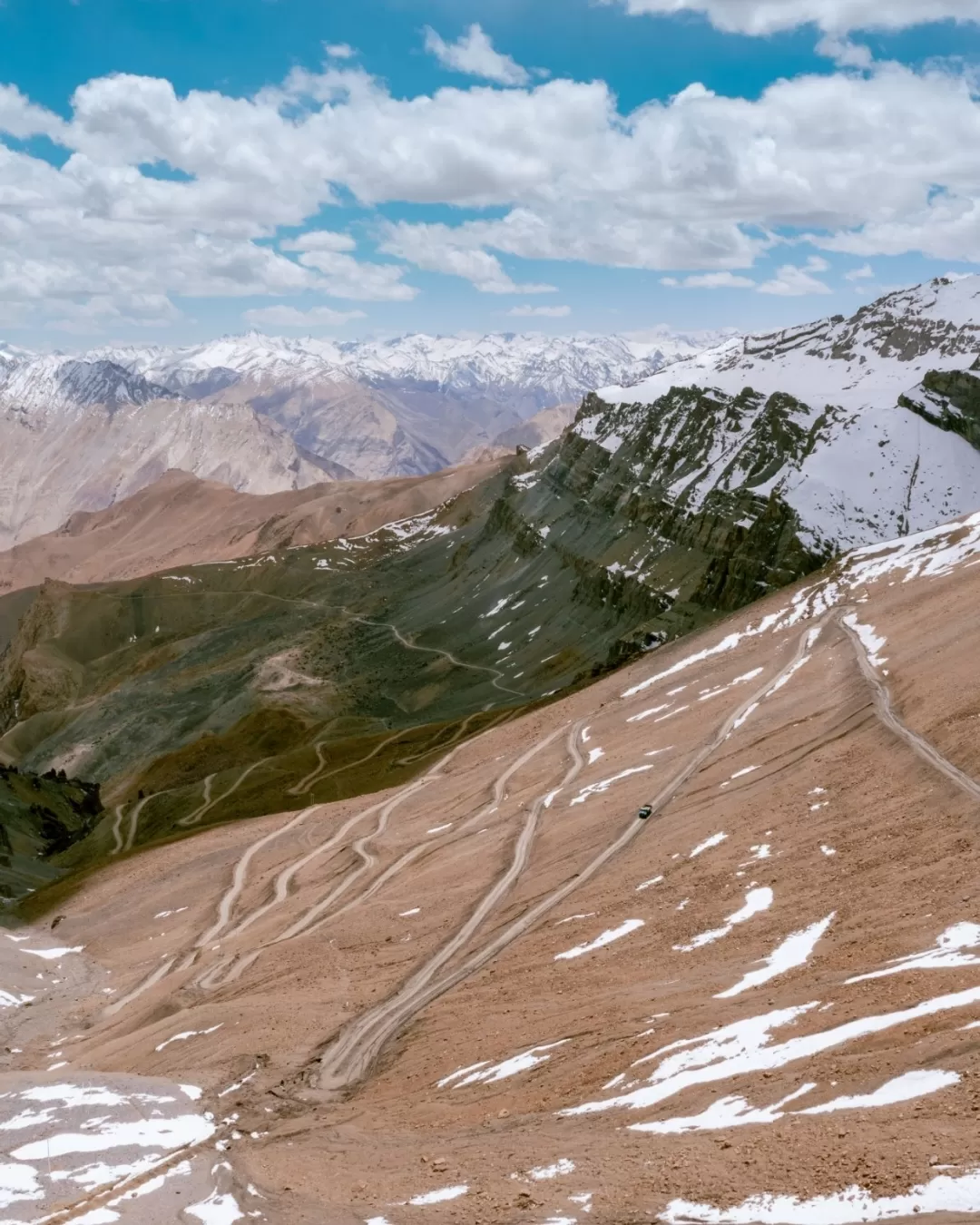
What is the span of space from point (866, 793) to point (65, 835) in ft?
397

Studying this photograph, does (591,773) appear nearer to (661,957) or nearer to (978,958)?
(661,957)

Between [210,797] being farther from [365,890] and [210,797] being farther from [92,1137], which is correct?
[92,1137]

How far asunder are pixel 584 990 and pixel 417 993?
38.8 ft

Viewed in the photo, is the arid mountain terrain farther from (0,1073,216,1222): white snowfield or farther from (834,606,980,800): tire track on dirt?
(834,606,980,800): tire track on dirt

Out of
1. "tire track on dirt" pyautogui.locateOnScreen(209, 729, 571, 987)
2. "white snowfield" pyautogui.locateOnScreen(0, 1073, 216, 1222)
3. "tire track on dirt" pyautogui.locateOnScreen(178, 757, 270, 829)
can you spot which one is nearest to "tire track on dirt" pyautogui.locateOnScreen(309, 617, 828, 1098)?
"white snowfield" pyautogui.locateOnScreen(0, 1073, 216, 1222)

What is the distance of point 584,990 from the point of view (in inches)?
1850

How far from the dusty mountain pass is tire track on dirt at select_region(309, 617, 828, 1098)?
0.72 ft

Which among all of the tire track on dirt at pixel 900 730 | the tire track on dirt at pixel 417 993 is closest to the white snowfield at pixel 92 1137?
the tire track on dirt at pixel 417 993

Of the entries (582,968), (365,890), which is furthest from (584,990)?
(365,890)

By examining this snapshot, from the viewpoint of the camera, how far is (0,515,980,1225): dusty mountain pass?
29781 mm

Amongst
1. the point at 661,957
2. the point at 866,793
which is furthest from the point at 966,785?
the point at 661,957

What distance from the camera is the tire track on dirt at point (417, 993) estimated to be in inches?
1924

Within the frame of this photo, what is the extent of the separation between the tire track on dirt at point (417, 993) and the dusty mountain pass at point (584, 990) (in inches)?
8.7

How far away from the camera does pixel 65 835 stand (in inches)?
5901
